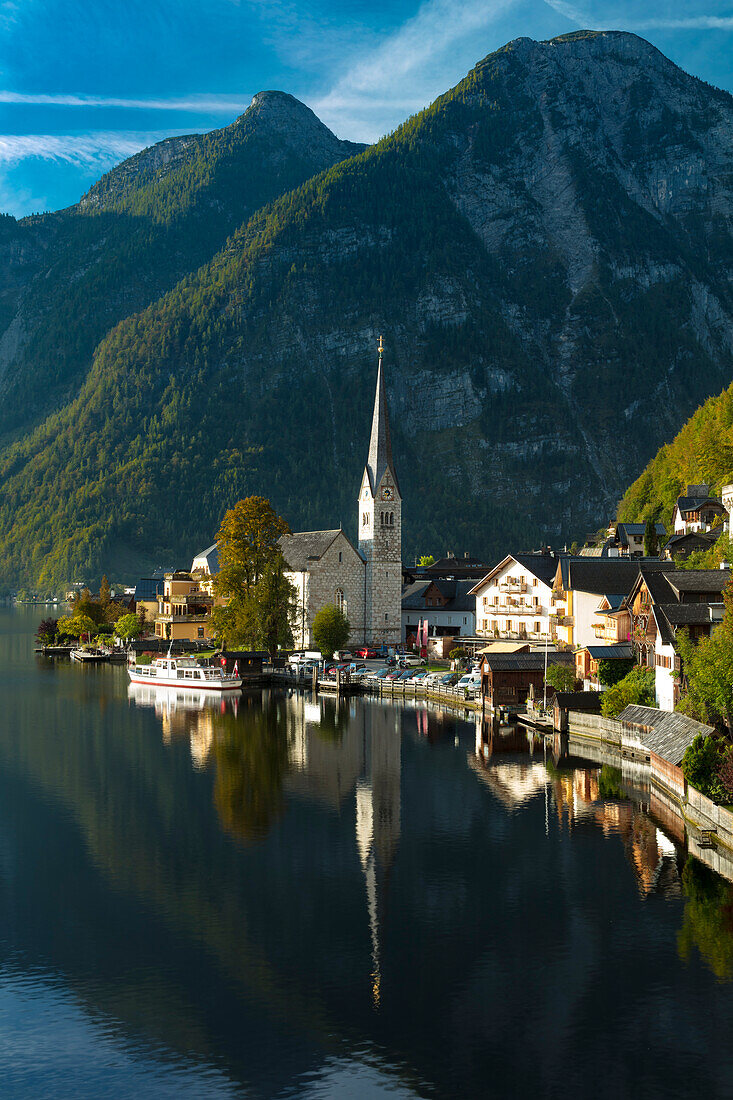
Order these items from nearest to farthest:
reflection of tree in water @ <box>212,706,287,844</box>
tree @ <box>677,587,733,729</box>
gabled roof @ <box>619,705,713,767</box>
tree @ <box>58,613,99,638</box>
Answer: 1. reflection of tree in water @ <box>212,706,287,844</box>
2. gabled roof @ <box>619,705,713,767</box>
3. tree @ <box>677,587,733,729</box>
4. tree @ <box>58,613,99,638</box>

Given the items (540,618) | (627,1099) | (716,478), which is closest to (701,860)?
(627,1099)

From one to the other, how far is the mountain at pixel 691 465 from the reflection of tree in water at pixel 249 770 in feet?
177

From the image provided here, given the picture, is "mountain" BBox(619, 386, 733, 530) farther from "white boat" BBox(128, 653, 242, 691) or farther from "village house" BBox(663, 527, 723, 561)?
A: "white boat" BBox(128, 653, 242, 691)

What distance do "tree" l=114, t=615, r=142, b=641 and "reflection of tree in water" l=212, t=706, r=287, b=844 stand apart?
208 ft

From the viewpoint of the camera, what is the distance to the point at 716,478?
11925 cm

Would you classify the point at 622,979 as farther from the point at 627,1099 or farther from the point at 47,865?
the point at 47,865

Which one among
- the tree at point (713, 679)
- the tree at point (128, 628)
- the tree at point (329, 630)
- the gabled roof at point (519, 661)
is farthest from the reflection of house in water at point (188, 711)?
the tree at point (128, 628)

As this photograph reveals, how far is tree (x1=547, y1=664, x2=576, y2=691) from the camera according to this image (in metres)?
76.7

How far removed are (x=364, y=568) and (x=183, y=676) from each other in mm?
28605

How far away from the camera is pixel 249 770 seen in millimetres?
61625

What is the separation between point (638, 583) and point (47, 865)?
4123cm

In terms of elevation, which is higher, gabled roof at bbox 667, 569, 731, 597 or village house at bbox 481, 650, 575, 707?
gabled roof at bbox 667, 569, 731, 597

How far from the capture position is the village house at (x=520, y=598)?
105125 millimetres

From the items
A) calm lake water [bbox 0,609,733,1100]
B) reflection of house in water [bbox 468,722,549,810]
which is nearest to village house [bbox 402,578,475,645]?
reflection of house in water [bbox 468,722,549,810]
